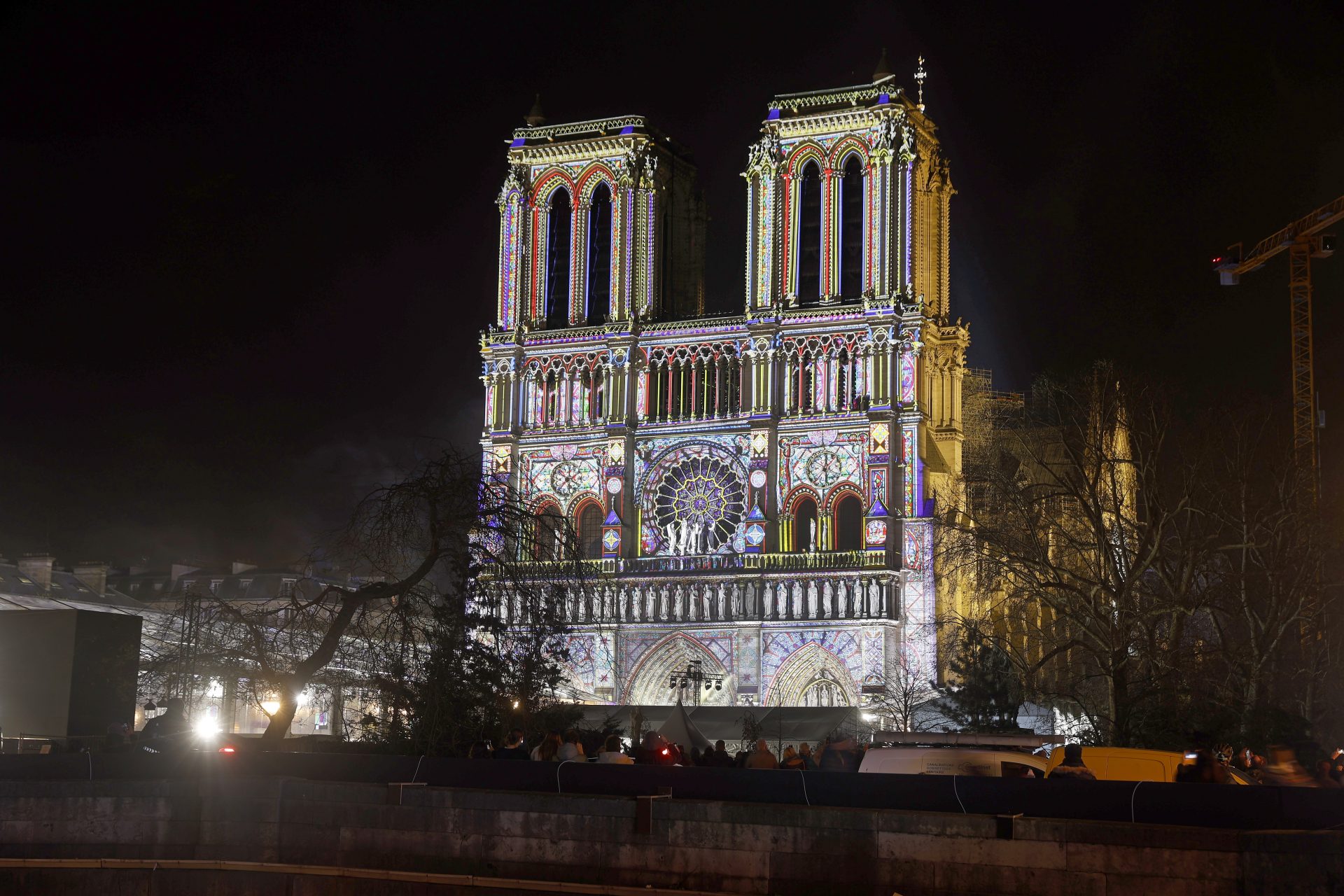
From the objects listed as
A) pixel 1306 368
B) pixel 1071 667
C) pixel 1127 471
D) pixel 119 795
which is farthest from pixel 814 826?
pixel 1306 368

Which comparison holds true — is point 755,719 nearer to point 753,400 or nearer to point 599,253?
point 753,400

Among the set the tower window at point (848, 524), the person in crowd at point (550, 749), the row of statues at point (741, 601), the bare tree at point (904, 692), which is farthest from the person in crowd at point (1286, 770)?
the tower window at point (848, 524)

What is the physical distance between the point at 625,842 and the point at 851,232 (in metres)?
52.6

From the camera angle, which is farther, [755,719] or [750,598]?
[750,598]

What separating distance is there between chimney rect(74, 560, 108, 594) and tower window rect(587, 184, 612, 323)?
85.8 feet

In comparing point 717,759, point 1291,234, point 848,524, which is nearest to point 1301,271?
point 1291,234

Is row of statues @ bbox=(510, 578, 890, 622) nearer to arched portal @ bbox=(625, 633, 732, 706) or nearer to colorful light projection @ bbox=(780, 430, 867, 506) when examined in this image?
arched portal @ bbox=(625, 633, 732, 706)

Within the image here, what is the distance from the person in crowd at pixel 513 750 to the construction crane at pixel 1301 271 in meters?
46.6

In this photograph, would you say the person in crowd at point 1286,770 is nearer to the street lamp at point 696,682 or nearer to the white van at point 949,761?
the white van at point 949,761

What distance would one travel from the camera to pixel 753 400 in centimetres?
7269

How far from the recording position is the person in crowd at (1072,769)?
74.2 feet

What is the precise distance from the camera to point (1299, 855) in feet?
63.8

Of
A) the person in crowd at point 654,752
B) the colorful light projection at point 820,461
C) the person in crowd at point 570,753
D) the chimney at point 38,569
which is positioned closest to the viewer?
the person in crowd at point 570,753

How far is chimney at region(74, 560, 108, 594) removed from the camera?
3255 inches
